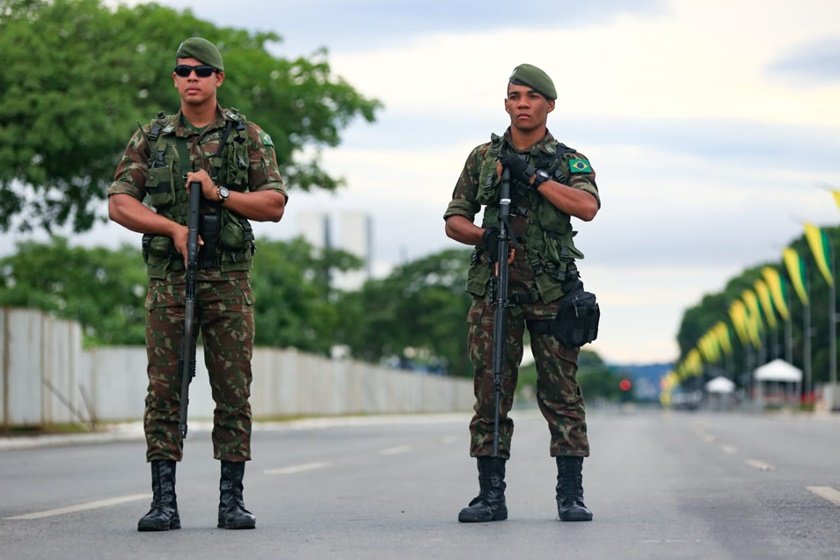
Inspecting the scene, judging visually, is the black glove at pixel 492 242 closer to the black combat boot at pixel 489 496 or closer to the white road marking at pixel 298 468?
the black combat boot at pixel 489 496

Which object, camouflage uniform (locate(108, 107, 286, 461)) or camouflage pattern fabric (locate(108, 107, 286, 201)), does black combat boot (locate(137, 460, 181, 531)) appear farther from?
camouflage pattern fabric (locate(108, 107, 286, 201))

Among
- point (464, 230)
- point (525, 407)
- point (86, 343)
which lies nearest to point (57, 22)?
point (464, 230)

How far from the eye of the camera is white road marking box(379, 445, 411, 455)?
62.4ft

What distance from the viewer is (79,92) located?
2650 cm

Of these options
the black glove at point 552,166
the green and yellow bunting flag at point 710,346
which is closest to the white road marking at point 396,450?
the black glove at point 552,166

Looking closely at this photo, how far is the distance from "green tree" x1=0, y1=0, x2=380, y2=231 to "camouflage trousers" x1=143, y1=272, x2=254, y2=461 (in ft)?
60.5

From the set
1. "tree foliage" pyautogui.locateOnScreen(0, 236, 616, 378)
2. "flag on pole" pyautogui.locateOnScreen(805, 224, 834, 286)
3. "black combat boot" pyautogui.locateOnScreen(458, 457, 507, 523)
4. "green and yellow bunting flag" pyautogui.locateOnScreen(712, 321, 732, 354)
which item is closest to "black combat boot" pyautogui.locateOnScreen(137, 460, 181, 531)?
"black combat boot" pyautogui.locateOnScreen(458, 457, 507, 523)

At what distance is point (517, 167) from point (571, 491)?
1.59m

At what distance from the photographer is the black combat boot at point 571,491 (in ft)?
26.5

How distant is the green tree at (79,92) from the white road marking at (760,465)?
13168 millimetres

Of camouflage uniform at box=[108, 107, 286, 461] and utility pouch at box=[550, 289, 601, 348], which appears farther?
utility pouch at box=[550, 289, 601, 348]

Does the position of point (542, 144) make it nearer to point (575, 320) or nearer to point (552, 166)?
point (552, 166)

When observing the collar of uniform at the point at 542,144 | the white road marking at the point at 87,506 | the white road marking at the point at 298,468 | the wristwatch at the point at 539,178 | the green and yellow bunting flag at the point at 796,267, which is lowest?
the white road marking at the point at 298,468

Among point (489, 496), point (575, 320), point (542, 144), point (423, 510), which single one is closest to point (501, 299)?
point (575, 320)
